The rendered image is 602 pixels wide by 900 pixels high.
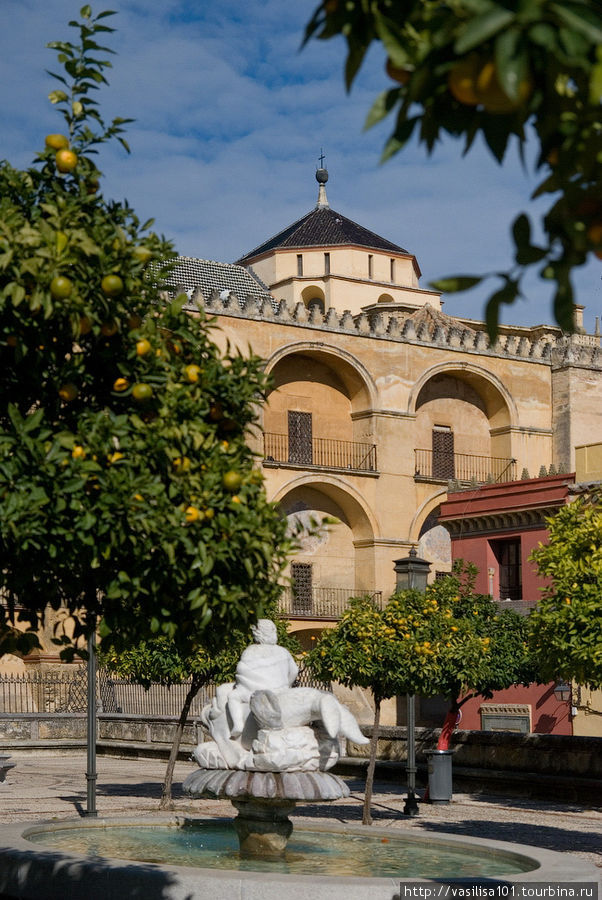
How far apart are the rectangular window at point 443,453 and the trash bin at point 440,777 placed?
83.0ft

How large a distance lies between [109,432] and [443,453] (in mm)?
38631

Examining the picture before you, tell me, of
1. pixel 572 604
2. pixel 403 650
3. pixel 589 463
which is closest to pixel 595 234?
pixel 403 650

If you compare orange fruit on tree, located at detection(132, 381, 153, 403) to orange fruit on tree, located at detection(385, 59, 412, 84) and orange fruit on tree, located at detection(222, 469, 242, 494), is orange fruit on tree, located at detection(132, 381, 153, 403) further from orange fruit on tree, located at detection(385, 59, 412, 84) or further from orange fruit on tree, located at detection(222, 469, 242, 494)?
orange fruit on tree, located at detection(385, 59, 412, 84)

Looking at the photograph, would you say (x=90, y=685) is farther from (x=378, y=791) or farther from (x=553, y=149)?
(x=553, y=149)

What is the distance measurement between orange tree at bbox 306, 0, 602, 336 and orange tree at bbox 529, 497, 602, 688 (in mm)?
12955

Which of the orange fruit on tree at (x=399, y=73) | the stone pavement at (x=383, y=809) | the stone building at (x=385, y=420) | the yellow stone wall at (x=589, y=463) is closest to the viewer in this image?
the orange fruit on tree at (x=399, y=73)

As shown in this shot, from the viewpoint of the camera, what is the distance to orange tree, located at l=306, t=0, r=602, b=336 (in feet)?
7.11

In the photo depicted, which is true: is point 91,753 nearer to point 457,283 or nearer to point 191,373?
point 191,373

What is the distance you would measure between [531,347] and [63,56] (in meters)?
40.7

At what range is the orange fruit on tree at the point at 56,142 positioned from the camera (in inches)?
195

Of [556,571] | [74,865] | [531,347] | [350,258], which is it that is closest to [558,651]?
[556,571]

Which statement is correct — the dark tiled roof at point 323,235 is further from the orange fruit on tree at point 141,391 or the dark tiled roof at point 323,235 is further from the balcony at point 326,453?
the orange fruit on tree at point 141,391

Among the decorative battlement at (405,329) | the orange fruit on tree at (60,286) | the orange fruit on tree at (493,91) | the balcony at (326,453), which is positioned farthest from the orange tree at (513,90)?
the balcony at (326,453)

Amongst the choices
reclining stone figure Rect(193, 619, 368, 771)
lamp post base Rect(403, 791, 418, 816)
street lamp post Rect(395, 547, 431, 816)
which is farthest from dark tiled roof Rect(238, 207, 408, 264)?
reclining stone figure Rect(193, 619, 368, 771)
